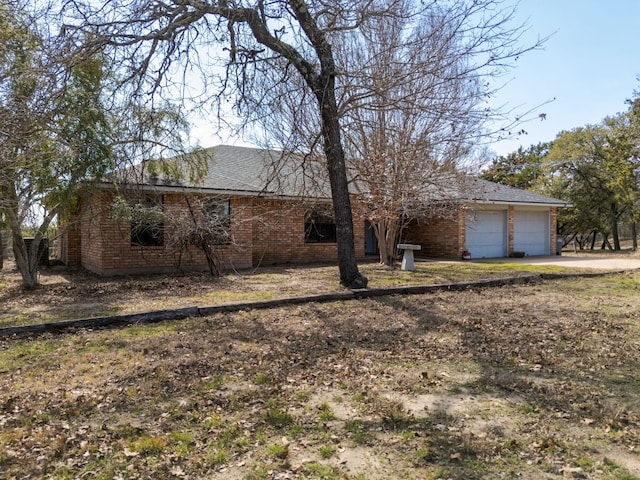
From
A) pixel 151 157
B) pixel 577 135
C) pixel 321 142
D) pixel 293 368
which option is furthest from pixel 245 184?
pixel 577 135

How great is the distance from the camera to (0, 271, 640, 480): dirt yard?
9.27 feet

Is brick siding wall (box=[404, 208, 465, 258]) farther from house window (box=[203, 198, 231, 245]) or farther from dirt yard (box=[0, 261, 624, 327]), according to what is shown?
house window (box=[203, 198, 231, 245])

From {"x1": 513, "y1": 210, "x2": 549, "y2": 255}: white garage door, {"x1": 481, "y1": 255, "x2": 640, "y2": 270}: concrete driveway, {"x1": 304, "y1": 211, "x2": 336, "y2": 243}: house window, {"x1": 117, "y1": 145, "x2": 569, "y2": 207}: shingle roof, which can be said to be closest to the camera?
{"x1": 117, "y1": 145, "x2": 569, "y2": 207}: shingle roof

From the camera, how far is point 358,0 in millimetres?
7836

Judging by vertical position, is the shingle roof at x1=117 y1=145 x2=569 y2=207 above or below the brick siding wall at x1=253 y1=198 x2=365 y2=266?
above

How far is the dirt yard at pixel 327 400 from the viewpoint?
2.82 metres

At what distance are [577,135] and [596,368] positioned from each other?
94.6 feet

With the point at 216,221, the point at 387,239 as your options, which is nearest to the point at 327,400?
the point at 216,221

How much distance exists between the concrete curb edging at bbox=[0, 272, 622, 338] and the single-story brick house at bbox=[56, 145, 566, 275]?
2.71 m

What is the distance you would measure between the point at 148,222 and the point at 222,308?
5.32 metres

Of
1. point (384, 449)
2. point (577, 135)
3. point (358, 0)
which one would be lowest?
point (384, 449)

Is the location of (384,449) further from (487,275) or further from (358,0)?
(487,275)

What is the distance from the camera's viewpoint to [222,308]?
7.31 metres

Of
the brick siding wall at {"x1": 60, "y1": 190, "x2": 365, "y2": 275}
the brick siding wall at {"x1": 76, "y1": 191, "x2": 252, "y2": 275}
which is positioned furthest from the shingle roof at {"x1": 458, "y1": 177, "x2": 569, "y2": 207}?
the brick siding wall at {"x1": 76, "y1": 191, "x2": 252, "y2": 275}
